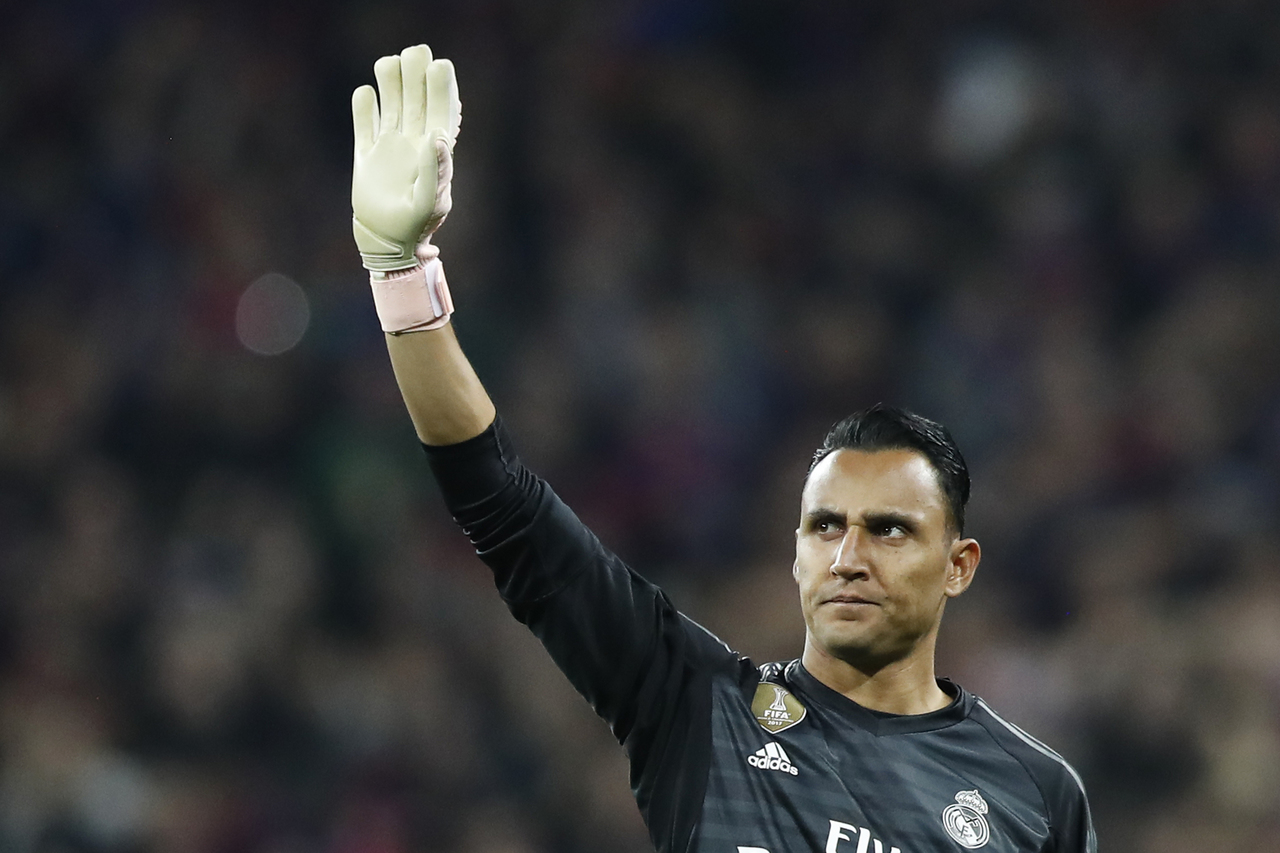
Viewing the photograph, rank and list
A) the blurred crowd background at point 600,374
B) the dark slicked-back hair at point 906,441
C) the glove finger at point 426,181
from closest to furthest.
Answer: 1. the glove finger at point 426,181
2. the dark slicked-back hair at point 906,441
3. the blurred crowd background at point 600,374

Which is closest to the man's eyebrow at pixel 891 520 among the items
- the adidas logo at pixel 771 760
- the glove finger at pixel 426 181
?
the adidas logo at pixel 771 760

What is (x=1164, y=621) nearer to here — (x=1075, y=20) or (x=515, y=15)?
(x=1075, y=20)

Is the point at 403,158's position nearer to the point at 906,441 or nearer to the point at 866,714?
the point at 906,441

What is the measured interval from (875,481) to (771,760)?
1.85 feet

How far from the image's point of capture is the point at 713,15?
32.2 ft

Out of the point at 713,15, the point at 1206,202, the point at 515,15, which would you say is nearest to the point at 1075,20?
the point at 1206,202

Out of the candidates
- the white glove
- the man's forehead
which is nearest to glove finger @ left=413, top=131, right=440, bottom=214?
the white glove

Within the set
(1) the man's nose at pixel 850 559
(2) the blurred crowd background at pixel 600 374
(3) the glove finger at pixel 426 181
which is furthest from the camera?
(2) the blurred crowd background at pixel 600 374

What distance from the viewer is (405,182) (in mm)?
2709

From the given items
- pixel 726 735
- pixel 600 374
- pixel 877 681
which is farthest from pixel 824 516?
pixel 600 374

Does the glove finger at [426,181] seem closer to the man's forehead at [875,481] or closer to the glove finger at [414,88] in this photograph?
the glove finger at [414,88]

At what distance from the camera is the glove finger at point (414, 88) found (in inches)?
109

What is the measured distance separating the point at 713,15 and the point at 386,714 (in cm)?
484

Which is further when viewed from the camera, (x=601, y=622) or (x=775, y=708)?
(x=775, y=708)
